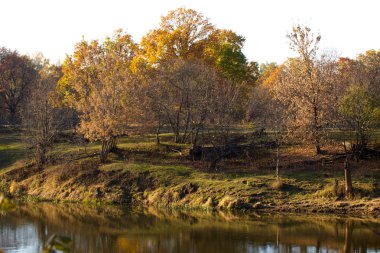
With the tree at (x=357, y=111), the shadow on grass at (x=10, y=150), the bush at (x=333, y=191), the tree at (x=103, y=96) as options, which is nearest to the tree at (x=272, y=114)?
the bush at (x=333, y=191)

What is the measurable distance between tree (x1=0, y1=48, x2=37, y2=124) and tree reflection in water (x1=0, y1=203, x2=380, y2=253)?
44.4 m

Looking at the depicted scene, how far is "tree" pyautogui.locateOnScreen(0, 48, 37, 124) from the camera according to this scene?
78.8 m

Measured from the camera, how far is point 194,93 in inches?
1960

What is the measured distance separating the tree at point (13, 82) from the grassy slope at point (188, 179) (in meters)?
27.9

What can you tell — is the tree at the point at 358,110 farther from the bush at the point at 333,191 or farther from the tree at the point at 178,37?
the tree at the point at 178,37

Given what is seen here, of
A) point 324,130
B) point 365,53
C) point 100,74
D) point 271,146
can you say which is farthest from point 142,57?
point 365,53

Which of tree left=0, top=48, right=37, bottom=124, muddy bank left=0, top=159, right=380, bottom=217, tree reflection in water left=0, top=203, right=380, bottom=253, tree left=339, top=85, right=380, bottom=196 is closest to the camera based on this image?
tree reflection in water left=0, top=203, right=380, bottom=253

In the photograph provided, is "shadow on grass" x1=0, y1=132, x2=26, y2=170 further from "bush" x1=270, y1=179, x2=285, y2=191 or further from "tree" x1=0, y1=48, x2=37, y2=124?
"bush" x1=270, y1=179, x2=285, y2=191

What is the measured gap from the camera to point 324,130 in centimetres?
4188

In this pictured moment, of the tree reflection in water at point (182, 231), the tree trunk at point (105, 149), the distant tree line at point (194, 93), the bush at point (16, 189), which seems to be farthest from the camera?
the tree trunk at point (105, 149)

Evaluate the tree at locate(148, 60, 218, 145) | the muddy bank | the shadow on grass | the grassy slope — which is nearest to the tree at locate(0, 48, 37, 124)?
the shadow on grass

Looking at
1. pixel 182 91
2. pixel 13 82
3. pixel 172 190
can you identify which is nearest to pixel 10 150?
pixel 182 91

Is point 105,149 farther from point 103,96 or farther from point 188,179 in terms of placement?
point 188,179

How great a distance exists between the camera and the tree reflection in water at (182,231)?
25.8 meters
